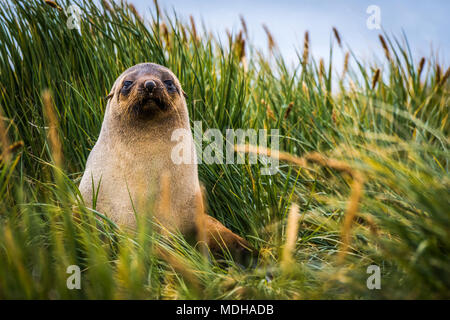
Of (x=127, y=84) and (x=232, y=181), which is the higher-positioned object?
(x=127, y=84)

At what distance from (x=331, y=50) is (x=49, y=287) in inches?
165

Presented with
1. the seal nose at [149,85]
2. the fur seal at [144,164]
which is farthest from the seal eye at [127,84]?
the seal nose at [149,85]

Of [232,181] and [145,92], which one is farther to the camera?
[232,181]

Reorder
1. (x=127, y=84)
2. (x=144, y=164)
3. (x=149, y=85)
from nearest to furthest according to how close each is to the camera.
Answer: (x=149, y=85) < (x=144, y=164) < (x=127, y=84)

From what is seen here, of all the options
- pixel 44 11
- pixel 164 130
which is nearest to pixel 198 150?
pixel 164 130

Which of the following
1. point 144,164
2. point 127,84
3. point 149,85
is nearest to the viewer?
point 149,85

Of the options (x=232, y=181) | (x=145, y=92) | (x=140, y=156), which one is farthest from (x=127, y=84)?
(x=232, y=181)

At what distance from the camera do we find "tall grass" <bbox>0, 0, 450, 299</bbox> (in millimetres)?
1952

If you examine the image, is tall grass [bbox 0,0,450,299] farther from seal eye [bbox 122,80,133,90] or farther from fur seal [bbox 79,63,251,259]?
seal eye [bbox 122,80,133,90]

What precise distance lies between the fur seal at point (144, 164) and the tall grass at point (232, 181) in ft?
0.58

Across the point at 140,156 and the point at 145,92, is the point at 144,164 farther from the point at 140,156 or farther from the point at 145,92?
the point at 145,92

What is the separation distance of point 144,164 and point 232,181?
0.78 metres

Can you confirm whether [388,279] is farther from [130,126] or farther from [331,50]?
[331,50]

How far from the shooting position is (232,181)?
3.36 meters
